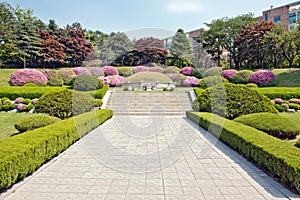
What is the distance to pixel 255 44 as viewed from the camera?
26.0 m

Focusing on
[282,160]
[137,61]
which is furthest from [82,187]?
[137,61]

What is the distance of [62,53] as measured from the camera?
97.0 ft

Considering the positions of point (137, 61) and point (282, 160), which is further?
point (137, 61)

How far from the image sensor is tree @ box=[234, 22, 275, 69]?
25.5 m

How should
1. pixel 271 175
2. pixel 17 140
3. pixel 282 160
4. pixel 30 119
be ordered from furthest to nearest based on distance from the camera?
pixel 30 119, pixel 17 140, pixel 271 175, pixel 282 160

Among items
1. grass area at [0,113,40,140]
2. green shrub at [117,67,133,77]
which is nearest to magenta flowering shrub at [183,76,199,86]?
green shrub at [117,67,133,77]

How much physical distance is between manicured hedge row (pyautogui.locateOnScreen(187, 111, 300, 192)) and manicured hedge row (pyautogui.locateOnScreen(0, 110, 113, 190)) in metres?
3.67

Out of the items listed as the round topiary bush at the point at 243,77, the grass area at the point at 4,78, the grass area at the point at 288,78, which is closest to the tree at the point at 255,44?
the grass area at the point at 288,78

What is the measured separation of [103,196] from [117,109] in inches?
399

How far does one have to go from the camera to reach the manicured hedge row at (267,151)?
318 centimetres

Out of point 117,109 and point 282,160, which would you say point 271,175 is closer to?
point 282,160

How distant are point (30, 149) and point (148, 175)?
1901 mm

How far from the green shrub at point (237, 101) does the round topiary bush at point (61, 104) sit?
505cm

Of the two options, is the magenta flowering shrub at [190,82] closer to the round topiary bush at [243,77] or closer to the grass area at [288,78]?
the round topiary bush at [243,77]
